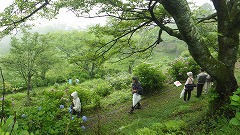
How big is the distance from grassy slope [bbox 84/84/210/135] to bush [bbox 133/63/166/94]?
409 mm

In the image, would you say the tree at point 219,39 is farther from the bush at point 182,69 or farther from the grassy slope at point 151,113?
the bush at point 182,69

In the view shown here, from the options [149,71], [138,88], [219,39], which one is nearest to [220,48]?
[219,39]

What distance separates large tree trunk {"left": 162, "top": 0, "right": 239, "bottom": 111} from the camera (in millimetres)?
3496

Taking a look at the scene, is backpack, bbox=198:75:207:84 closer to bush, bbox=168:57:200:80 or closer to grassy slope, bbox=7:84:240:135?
grassy slope, bbox=7:84:240:135

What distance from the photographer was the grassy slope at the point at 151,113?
651 centimetres

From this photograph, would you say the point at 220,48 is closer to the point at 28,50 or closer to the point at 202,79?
the point at 202,79

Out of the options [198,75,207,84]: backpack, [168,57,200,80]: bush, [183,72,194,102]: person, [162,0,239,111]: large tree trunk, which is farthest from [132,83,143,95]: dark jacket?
[168,57,200,80]: bush

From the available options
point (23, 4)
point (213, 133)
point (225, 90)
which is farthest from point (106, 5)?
point (213, 133)

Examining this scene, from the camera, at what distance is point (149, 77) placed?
35.5 ft

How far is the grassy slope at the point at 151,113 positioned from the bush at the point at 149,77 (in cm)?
41

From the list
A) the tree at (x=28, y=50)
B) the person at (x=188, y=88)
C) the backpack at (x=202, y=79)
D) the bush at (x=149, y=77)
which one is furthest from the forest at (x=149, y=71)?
the tree at (x=28, y=50)

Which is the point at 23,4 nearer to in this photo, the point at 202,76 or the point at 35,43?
the point at 202,76

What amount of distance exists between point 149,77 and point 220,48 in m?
6.18

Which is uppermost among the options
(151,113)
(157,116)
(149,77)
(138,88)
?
(138,88)
